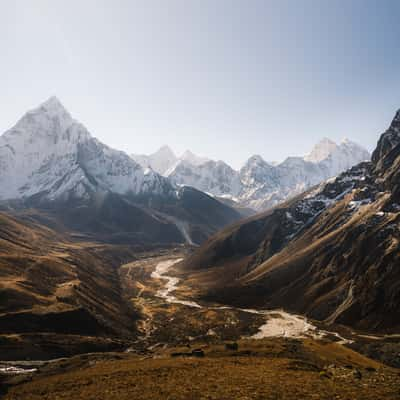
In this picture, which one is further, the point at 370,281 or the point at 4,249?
the point at 4,249

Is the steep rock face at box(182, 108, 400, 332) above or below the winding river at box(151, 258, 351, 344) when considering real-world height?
above

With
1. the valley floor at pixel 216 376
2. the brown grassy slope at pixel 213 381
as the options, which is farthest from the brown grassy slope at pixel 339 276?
the brown grassy slope at pixel 213 381

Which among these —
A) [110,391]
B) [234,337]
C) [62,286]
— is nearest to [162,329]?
[234,337]

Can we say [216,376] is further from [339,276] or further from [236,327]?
[339,276]

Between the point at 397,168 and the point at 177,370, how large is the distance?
7097 inches

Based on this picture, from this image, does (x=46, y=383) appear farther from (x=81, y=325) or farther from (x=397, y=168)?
(x=397, y=168)

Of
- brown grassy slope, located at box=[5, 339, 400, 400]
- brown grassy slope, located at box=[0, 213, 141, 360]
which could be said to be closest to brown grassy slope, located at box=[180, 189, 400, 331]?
brown grassy slope, located at box=[0, 213, 141, 360]

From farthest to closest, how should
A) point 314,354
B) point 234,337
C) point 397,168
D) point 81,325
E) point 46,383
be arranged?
point 397,168
point 234,337
point 81,325
point 314,354
point 46,383

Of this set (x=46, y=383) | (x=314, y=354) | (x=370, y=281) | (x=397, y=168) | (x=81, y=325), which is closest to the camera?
(x=46, y=383)

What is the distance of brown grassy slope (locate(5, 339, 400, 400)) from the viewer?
3038 centimetres

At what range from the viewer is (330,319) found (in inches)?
4611

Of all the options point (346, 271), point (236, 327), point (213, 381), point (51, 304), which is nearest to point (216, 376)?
point (213, 381)

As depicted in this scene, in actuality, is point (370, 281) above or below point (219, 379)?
below

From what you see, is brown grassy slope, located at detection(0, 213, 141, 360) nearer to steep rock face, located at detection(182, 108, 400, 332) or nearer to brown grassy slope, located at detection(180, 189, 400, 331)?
brown grassy slope, located at detection(180, 189, 400, 331)
